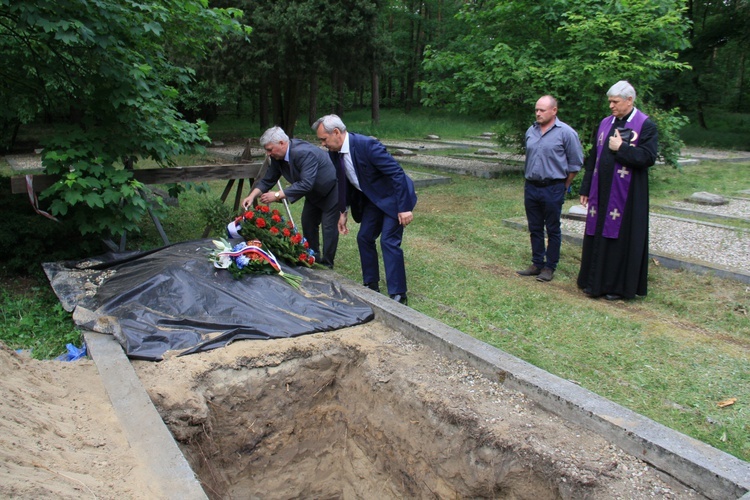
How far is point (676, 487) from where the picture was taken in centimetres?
259

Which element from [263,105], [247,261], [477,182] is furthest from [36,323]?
[263,105]

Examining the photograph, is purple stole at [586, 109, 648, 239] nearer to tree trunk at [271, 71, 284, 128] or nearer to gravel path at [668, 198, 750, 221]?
gravel path at [668, 198, 750, 221]

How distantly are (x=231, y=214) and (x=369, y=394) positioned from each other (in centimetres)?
332

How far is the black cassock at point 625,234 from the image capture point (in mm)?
4934

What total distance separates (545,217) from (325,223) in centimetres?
226

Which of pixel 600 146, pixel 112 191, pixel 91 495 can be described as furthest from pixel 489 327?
pixel 112 191

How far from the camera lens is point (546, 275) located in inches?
233

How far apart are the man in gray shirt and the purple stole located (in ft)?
1.16

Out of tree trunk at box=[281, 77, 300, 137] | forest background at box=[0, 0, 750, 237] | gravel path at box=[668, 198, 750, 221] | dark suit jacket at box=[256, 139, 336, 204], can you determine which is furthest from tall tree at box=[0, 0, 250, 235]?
tree trunk at box=[281, 77, 300, 137]

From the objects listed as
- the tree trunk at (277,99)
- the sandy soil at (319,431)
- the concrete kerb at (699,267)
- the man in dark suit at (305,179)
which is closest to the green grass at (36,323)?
the sandy soil at (319,431)

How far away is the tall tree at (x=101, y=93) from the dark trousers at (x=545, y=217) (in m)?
3.57

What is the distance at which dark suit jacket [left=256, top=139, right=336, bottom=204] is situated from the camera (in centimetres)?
528

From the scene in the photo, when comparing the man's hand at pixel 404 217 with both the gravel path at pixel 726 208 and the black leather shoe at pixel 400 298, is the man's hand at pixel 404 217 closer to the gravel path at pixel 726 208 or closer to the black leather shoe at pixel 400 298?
the black leather shoe at pixel 400 298

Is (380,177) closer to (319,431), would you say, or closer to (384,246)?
(384,246)
